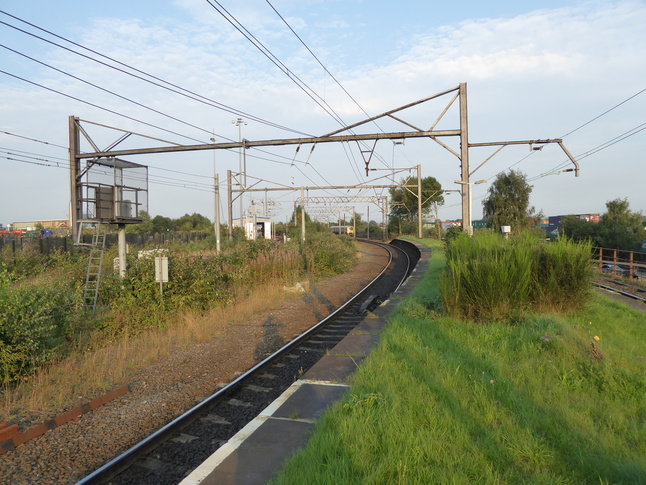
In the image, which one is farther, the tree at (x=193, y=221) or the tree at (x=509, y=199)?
the tree at (x=193, y=221)

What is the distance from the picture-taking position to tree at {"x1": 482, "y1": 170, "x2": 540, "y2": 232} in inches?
2232

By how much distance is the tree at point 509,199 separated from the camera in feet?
186

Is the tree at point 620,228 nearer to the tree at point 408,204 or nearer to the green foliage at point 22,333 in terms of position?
the tree at point 408,204

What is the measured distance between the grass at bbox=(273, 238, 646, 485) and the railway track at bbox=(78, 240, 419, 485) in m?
1.30

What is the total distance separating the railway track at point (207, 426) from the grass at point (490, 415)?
1.30m

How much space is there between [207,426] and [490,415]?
3112mm

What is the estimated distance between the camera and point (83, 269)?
1386 cm

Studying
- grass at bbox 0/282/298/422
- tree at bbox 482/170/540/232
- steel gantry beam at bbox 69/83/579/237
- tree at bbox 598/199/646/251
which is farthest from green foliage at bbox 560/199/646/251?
grass at bbox 0/282/298/422

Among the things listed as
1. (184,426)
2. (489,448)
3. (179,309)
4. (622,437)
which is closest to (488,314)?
(622,437)

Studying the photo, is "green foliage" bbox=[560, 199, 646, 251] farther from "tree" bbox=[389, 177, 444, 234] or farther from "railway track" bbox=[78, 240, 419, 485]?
"railway track" bbox=[78, 240, 419, 485]

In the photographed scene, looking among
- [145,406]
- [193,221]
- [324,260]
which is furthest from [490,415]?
[193,221]

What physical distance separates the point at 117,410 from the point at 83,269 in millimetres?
9519

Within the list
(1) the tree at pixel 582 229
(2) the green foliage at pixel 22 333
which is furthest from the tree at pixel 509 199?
(2) the green foliage at pixel 22 333

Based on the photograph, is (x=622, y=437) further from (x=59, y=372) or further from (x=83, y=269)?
(x=83, y=269)
